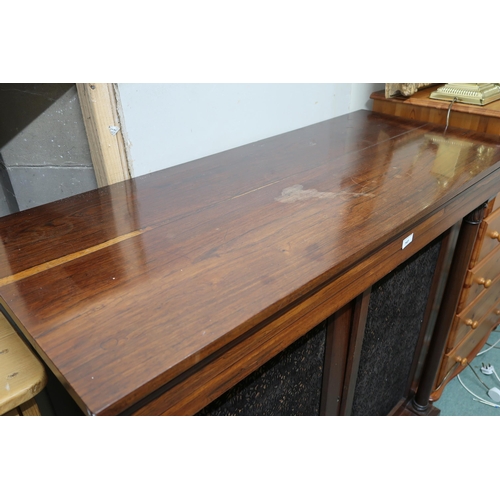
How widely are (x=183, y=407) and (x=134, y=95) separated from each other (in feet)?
2.12

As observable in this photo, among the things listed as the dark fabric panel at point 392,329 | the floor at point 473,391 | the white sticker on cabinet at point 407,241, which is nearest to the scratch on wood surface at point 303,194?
the white sticker on cabinet at point 407,241

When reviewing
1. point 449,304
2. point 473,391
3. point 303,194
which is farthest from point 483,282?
point 303,194

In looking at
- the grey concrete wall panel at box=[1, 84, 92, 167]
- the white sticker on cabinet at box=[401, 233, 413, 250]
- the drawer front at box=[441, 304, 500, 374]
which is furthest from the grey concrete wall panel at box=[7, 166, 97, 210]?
the drawer front at box=[441, 304, 500, 374]

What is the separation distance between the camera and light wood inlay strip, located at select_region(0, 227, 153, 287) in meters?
0.64

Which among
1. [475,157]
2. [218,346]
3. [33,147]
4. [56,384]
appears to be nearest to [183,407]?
[218,346]

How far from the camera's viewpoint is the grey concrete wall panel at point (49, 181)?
1.00 metres

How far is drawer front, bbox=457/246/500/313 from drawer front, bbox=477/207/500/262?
0.03 meters

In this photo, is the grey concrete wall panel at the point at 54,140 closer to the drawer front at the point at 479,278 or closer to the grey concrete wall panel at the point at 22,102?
the grey concrete wall panel at the point at 22,102

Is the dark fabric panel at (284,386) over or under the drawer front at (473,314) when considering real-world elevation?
over

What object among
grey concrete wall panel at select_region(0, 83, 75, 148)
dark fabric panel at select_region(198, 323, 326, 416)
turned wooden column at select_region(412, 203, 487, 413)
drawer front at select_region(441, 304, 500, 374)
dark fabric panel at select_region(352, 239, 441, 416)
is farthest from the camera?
drawer front at select_region(441, 304, 500, 374)

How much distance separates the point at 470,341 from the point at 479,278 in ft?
1.27

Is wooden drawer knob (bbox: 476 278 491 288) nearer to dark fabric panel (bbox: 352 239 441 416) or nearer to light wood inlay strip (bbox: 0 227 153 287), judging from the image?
dark fabric panel (bbox: 352 239 441 416)

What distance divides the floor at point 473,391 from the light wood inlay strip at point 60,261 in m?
1.39

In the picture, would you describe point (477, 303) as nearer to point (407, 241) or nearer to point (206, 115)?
point (407, 241)
